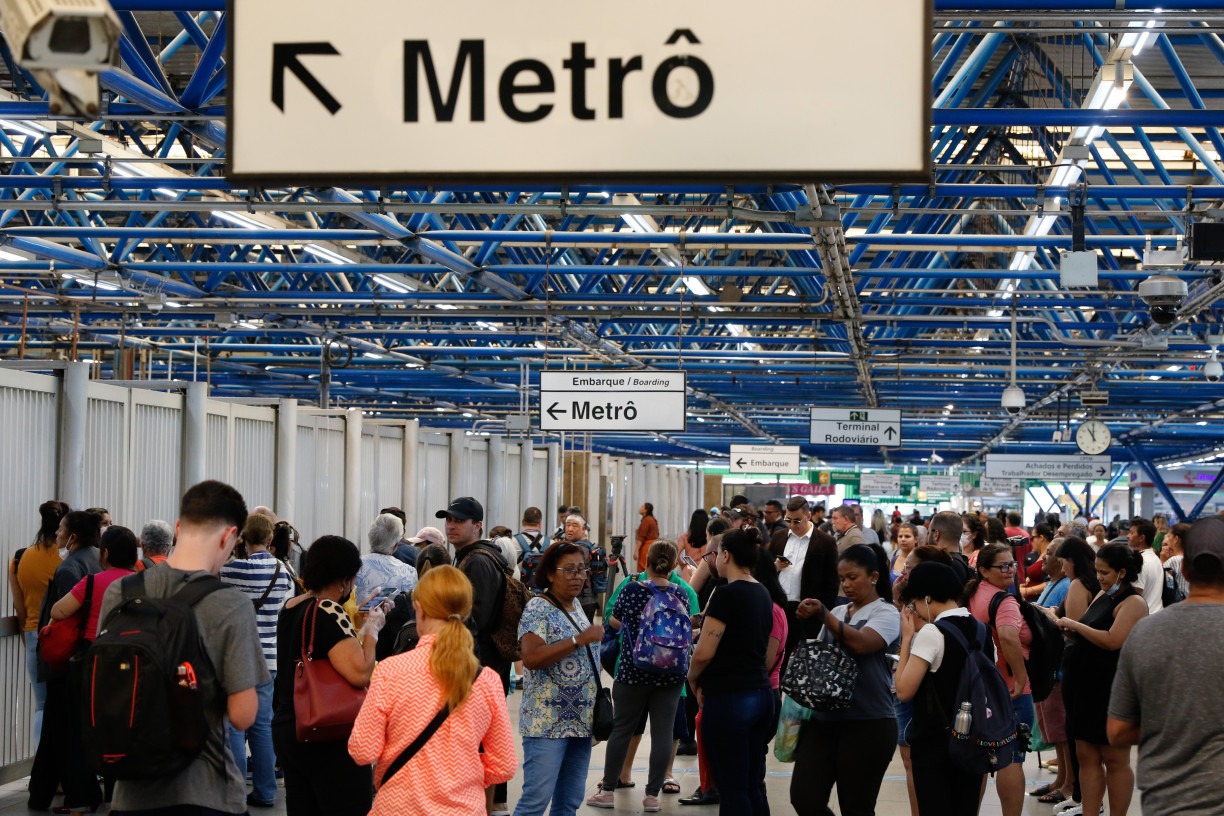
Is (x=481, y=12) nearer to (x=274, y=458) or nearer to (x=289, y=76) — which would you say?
(x=289, y=76)

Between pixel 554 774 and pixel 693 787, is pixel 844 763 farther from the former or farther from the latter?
pixel 693 787

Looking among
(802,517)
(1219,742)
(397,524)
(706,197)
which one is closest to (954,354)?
(706,197)

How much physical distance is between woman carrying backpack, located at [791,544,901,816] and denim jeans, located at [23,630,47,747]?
473 centimetres

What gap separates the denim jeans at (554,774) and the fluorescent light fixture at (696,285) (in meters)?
12.0

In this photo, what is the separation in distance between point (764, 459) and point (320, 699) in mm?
22935

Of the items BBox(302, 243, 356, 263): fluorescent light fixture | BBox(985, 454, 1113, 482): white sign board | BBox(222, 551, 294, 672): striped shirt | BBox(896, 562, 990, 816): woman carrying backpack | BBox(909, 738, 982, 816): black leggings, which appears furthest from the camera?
BBox(985, 454, 1113, 482): white sign board

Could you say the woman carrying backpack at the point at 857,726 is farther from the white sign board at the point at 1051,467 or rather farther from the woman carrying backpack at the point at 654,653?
the white sign board at the point at 1051,467

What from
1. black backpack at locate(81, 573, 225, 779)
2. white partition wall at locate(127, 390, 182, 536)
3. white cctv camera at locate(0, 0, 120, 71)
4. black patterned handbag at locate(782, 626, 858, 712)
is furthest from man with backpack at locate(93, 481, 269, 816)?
white partition wall at locate(127, 390, 182, 536)

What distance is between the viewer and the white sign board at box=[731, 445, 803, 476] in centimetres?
2753

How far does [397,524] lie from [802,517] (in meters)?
4.28

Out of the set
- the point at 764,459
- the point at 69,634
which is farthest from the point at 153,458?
the point at 764,459

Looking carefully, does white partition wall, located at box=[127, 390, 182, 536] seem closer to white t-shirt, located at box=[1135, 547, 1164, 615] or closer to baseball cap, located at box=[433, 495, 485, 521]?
baseball cap, located at box=[433, 495, 485, 521]

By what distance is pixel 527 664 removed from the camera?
6.92m

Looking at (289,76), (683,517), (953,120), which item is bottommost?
(683,517)
